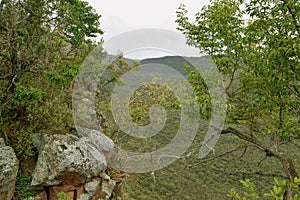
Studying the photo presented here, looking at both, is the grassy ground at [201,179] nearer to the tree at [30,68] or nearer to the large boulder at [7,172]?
the tree at [30,68]

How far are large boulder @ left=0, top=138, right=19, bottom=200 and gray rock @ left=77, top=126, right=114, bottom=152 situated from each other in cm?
257

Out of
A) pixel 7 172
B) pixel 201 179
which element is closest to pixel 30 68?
pixel 7 172

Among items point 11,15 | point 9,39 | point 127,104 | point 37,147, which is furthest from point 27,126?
point 127,104

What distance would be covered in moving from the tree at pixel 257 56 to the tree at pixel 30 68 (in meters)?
3.81

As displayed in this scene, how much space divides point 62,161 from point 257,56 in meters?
5.24

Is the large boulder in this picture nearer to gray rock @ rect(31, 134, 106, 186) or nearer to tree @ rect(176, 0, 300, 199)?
gray rock @ rect(31, 134, 106, 186)

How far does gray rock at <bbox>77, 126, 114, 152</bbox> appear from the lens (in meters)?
9.05

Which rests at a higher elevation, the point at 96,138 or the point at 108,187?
the point at 96,138

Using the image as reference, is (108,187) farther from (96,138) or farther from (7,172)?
(7,172)

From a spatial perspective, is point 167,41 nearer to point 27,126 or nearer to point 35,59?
point 35,59

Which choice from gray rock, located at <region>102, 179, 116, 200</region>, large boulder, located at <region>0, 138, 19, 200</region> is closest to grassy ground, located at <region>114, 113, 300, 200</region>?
gray rock, located at <region>102, 179, 116, 200</region>

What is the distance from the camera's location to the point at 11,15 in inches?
280

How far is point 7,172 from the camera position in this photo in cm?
639

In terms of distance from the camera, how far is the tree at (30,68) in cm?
700
